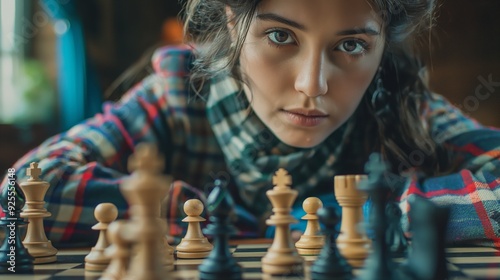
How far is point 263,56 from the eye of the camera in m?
1.27

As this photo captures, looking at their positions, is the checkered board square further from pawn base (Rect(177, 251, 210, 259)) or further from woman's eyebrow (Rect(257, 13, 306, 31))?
woman's eyebrow (Rect(257, 13, 306, 31))

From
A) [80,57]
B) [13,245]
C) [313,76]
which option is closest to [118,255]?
[13,245]

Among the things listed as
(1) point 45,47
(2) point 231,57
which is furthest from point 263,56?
(1) point 45,47

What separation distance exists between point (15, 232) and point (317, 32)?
0.68 m

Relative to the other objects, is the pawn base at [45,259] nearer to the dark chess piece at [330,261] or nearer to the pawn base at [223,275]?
the pawn base at [223,275]

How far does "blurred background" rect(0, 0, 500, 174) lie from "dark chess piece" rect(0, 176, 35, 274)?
2456mm

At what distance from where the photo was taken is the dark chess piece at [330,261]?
69cm

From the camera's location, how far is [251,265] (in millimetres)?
868

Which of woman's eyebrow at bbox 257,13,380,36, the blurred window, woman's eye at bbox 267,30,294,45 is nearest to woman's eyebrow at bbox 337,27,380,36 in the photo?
woman's eyebrow at bbox 257,13,380,36

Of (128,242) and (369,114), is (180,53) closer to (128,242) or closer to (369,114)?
(369,114)

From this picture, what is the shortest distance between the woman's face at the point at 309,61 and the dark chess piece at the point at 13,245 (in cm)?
60

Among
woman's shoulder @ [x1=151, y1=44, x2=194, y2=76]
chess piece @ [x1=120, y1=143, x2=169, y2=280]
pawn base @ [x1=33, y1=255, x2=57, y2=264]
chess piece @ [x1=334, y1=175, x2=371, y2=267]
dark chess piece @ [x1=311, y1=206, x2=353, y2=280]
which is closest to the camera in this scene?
chess piece @ [x1=120, y1=143, x2=169, y2=280]

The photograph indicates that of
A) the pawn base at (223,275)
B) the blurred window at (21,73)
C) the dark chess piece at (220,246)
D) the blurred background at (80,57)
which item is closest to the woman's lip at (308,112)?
the dark chess piece at (220,246)

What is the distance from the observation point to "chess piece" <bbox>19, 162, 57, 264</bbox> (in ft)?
3.12
